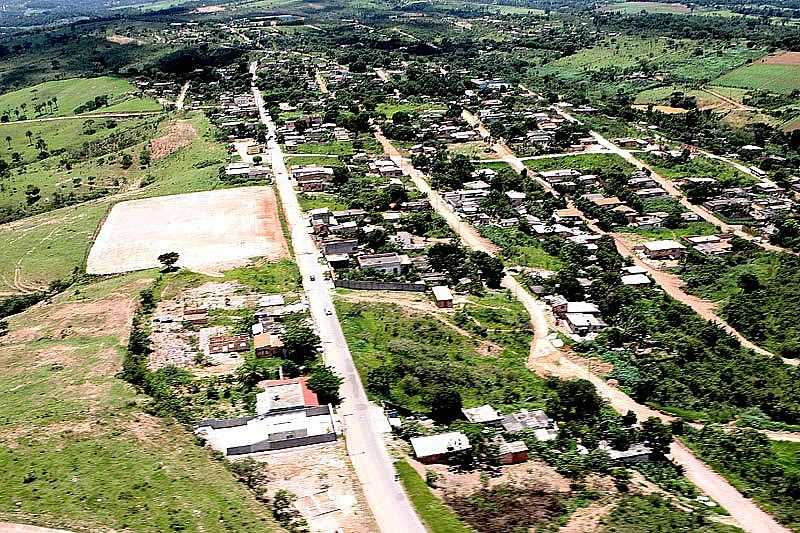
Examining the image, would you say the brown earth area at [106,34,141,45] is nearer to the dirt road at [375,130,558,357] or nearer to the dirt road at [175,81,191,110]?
the dirt road at [175,81,191,110]

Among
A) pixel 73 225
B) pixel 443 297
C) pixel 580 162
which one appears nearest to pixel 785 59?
pixel 580 162

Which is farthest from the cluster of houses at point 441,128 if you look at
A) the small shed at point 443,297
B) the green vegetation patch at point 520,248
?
the small shed at point 443,297

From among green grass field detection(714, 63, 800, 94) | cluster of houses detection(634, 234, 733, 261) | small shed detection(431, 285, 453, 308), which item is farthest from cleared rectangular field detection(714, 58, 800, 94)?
small shed detection(431, 285, 453, 308)

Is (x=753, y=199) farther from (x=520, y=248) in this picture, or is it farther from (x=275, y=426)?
(x=275, y=426)

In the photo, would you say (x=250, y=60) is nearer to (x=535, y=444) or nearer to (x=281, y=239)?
(x=281, y=239)

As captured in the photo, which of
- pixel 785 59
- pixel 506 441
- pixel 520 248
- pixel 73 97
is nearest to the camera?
pixel 506 441

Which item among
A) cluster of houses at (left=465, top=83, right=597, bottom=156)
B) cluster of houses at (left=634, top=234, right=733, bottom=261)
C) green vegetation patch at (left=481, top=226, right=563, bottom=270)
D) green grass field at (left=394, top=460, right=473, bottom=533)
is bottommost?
cluster of houses at (left=634, top=234, right=733, bottom=261)

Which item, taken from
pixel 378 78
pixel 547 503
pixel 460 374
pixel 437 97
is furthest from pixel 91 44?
pixel 547 503

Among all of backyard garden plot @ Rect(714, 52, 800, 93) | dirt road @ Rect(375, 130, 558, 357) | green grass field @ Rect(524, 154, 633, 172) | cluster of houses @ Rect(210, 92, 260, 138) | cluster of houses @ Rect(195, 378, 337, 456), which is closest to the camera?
cluster of houses @ Rect(195, 378, 337, 456)

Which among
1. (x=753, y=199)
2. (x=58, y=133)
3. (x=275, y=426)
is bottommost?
(x=753, y=199)
